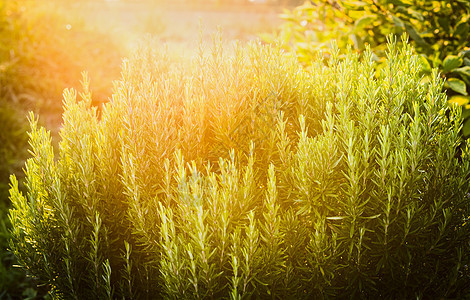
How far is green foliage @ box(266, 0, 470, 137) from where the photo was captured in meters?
3.49

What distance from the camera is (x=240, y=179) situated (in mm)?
2582

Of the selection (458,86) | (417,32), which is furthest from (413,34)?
(458,86)

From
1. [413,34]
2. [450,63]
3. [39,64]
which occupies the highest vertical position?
[413,34]

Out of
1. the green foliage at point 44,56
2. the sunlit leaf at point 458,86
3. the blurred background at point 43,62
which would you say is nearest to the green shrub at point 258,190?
the sunlit leaf at point 458,86

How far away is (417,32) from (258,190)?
2410mm

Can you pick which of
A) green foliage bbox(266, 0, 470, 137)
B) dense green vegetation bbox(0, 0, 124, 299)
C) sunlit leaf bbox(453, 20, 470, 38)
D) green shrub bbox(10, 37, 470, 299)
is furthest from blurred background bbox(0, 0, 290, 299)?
sunlit leaf bbox(453, 20, 470, 38)

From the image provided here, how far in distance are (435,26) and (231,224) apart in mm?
3030

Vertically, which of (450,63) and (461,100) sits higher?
(450,63)

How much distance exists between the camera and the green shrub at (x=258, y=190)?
7.47 feet

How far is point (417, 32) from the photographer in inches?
147

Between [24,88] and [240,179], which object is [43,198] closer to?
[240,179]

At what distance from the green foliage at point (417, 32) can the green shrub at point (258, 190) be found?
0.98m

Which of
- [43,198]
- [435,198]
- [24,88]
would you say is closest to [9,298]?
[43,198]

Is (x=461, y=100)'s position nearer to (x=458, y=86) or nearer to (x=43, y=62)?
(x=458, y=86)
